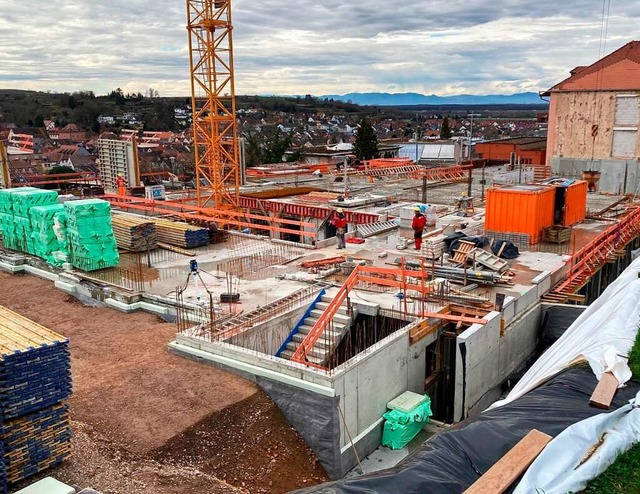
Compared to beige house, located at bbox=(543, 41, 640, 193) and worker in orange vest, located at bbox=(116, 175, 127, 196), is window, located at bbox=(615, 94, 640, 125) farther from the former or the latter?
worker in orange vest, located at bbox=(116, 175, 127, 196)

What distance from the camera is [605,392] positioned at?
8.83 meters

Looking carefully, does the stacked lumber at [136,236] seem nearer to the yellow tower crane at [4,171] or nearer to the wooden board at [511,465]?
the yellow tower crane at [4,171]

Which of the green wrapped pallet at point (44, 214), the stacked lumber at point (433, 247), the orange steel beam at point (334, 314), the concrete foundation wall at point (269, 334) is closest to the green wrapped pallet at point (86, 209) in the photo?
the green wrapped pallet at point (44, 214)

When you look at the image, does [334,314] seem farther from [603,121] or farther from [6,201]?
[603,121]

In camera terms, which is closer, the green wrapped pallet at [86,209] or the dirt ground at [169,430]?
the dirt ground at [169,430]

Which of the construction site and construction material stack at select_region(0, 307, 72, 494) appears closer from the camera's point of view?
construction material stack at select_region(0, 307, 72, 494)

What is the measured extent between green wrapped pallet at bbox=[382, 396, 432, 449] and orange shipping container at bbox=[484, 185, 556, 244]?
1130 centimetres

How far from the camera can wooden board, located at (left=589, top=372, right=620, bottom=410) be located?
8508 mm

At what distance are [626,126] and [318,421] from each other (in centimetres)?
3408

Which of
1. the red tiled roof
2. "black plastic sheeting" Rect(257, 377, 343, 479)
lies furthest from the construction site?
the red tiled roof

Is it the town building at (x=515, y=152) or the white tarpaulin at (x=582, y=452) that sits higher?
the town building at (x=515, y=152)

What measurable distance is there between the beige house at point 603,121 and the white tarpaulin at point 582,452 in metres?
34.0

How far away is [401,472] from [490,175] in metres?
39.5

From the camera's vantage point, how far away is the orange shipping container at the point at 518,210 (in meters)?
22.1
